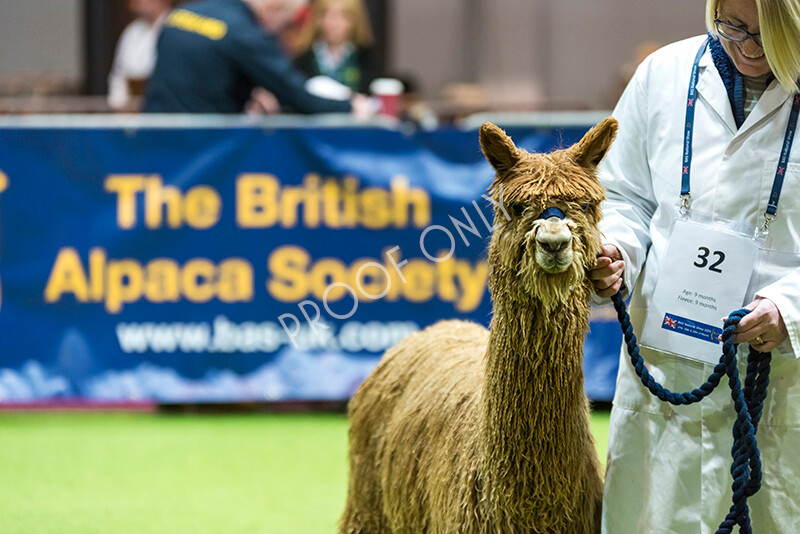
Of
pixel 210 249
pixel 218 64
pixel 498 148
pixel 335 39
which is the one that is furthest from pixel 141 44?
pixel 498 148

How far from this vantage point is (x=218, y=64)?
19.9 feet

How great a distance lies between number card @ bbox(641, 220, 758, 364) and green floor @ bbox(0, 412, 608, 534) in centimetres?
184

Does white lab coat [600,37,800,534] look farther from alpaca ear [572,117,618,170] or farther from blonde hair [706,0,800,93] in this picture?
alpaca ear [572,117,618,170]

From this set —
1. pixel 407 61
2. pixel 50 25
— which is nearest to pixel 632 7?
pixel 407 61

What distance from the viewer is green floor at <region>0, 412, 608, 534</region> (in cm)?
407

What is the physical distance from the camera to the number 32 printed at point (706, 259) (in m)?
2.34

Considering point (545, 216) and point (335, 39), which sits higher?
point (335, 39)

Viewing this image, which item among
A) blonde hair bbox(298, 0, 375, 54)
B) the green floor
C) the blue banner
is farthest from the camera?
blonde hair bbox(298, 0, 375, 54)

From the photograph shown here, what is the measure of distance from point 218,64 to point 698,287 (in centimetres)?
428

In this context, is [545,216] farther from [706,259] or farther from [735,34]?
[735,34]

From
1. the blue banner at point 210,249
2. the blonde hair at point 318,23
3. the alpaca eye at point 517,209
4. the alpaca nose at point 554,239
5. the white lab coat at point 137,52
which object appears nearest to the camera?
the alpaca nose at point 554,239

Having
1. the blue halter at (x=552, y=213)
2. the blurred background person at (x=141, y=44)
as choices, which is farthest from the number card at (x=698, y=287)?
the blurred background person at (x=141, y=44)

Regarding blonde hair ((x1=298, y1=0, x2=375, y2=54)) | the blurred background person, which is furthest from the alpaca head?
the blurred background person

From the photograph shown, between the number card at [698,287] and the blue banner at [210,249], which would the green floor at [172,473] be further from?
the number card at [698,287]
